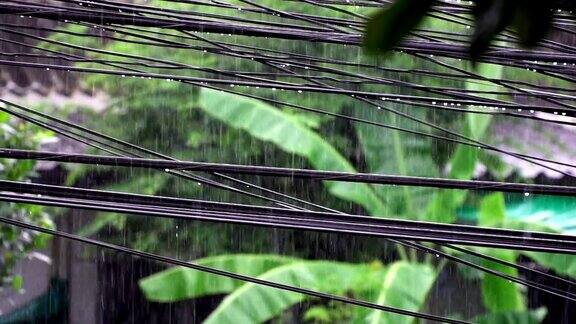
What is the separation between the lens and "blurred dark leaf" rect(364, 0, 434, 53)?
86cm

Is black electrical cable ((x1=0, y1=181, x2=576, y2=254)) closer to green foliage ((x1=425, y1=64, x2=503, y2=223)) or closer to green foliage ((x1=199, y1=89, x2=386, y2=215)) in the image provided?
green foliage ((x1=199, y1=89, x2=386, y2=215))

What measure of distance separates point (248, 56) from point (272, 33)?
331 mm

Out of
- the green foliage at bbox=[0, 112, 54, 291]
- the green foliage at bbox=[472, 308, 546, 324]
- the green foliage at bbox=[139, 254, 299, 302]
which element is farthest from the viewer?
the green foliage at bbox=[139, 254, 299, 302]

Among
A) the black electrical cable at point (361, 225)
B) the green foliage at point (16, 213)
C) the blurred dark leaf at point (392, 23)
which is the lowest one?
the green foliage at point (16, 213)

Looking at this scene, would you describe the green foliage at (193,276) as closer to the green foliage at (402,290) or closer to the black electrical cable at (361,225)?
the green foliage at (402,290)

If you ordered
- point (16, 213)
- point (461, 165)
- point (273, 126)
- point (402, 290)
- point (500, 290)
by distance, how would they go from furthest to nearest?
point (500, 290)
point (461, 165)
point (273, 126)
point (402, 290)
point (16, 213)

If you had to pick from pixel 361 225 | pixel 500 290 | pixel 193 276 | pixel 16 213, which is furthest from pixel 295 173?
pixel 500 290

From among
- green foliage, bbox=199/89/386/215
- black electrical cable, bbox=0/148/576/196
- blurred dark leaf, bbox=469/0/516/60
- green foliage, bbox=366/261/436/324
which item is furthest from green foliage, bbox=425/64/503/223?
blurred dark leaf, bbox=469/0/516/60

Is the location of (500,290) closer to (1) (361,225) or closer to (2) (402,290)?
(2) (402,290)

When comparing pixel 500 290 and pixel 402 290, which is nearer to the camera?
pixel 402 290

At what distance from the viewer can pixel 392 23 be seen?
86 centimetres

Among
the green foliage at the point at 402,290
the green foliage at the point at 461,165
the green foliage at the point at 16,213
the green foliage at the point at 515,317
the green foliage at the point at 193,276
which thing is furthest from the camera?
the green foliage at the point at 193,276

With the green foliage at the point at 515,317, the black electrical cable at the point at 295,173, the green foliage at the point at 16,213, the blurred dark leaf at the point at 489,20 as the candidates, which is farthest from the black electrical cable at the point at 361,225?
the green foliage at the point at 515,317

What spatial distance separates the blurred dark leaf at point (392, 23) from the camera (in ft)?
2.81
